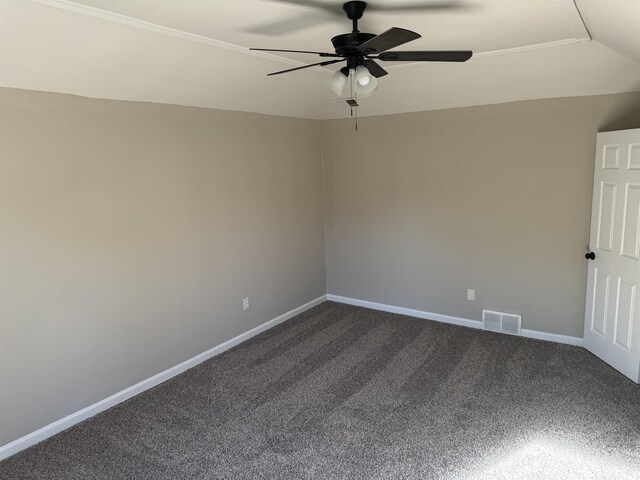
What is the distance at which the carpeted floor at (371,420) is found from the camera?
253 centimetres

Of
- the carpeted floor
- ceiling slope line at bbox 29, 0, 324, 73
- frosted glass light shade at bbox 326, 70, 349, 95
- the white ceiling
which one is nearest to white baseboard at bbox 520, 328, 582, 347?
the carpeted floor

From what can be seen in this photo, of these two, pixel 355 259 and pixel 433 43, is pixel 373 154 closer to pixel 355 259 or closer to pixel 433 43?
pixel 355 259

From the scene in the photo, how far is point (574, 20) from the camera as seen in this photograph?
8.46 ft

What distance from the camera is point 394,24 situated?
2594mm

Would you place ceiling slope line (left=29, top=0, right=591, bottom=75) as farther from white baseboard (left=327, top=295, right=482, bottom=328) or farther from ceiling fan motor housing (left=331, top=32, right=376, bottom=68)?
white baseboard (left=327, top=295, right=482, bottom=328)

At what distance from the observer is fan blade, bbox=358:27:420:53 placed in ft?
6.01

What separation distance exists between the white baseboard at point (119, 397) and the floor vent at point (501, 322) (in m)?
2.13

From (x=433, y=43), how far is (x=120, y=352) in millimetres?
3145

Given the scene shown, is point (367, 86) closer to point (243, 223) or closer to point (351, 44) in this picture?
point (351, 44)

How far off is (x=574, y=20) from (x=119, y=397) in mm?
3941

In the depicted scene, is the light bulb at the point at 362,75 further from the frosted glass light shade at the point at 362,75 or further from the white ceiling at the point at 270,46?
the white ceiling at the point at 270,46

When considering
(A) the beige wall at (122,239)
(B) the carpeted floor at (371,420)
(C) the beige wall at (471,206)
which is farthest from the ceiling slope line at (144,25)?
(B) the carpeted floor at (371,420)

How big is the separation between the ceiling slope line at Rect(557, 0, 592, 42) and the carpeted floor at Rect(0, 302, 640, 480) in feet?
8.20

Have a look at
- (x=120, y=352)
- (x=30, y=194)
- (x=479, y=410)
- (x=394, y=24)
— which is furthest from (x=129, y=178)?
(x=479, y=410)
